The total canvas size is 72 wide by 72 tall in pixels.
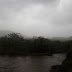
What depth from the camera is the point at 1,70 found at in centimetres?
1538

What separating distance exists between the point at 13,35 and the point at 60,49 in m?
14.4

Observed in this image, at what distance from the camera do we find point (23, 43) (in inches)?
1368

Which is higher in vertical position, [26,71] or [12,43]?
[12,43]

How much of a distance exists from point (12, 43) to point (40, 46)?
265 inches

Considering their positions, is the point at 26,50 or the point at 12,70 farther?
the point at 26,50

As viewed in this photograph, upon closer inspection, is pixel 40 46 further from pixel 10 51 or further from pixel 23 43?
pixel 10 51

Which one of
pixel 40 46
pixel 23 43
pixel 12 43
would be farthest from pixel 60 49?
pixel 12 43

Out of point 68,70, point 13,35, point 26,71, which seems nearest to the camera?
point 68,70

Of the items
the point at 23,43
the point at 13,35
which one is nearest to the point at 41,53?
the point at 23,43

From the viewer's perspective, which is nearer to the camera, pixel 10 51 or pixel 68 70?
pixel 68 70

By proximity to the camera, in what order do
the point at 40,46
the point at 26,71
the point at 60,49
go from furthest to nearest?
the point at 60,49, the point at 40,46, the point at 26,71

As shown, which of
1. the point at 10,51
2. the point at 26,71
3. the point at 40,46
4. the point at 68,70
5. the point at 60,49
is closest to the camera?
the point at 68,70

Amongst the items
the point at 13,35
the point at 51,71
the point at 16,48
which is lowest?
the point at 51,71

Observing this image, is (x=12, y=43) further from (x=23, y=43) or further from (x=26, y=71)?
(x=26, y=71)
